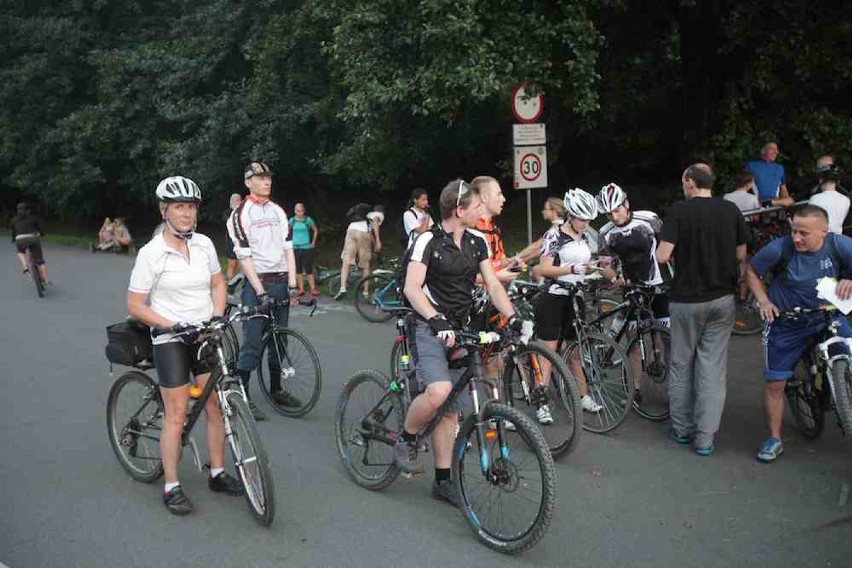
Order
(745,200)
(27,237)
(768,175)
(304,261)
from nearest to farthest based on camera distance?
(745,200)
(768,175)
(304,261)
(27,237)

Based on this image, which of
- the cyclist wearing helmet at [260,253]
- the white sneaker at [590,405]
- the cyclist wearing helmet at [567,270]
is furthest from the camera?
the cyclist wearing helmet at [260,253]

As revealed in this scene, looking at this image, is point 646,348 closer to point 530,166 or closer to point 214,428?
point 214,428

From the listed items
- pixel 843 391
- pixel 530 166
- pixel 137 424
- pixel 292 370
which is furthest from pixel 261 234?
pixel 530 166

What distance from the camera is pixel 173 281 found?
197 inches

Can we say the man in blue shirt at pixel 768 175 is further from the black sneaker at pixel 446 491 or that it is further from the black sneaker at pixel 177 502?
the black sneaker at pixel 177 502

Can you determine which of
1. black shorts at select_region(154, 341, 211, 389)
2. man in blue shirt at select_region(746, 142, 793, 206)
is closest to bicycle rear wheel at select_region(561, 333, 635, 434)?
black shorts at select_region(154, 341, 211, 389)

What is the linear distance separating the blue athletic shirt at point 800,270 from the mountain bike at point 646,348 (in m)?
0.99

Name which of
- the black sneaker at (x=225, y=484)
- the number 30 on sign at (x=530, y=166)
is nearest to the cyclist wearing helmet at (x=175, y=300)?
the black sneaker at (x=225, y=484)

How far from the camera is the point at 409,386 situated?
16.8 feet

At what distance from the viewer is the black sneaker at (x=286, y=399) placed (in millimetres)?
7164

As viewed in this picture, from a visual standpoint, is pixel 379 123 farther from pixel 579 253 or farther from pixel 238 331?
pixel 579 253

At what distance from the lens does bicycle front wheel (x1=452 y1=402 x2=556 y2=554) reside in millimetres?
4197

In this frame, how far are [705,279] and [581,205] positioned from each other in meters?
1.08

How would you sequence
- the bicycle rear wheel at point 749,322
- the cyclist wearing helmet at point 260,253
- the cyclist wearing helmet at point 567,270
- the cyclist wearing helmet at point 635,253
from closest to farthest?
the cyclist wearing helmet at point 567,270, the cyclist wearing helmet at point 635,253, the cyclist wearing helmet at point 260,253, the bicycle rear wheel at point 749,322
